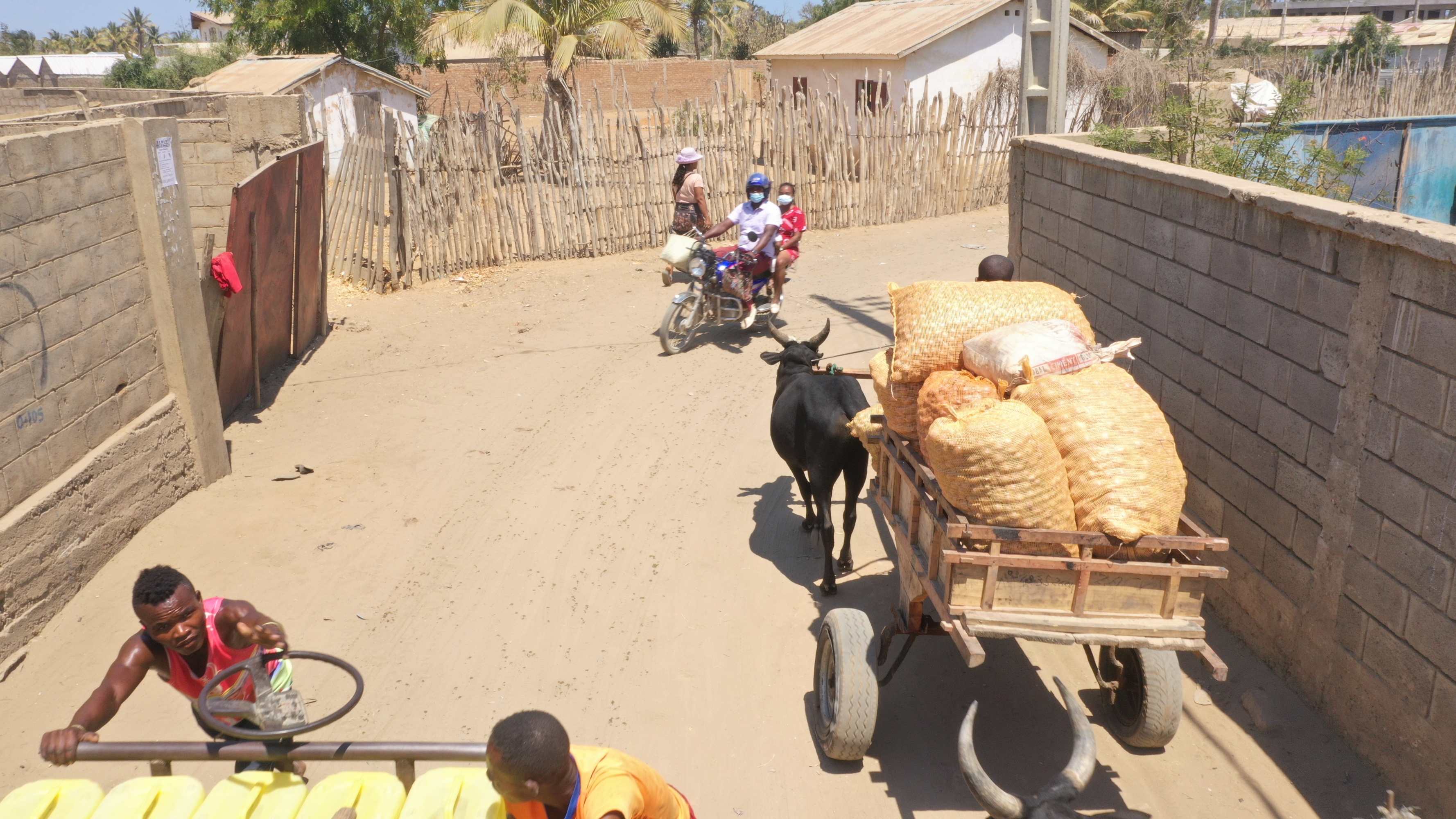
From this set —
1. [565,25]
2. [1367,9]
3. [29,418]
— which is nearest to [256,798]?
[29,418]

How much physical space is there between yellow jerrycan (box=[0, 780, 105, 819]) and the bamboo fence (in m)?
10.0

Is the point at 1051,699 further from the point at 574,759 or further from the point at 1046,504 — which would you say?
the point at 574,759

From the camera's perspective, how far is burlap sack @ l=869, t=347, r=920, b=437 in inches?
181

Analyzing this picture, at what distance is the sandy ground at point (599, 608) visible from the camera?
4504 millimetres

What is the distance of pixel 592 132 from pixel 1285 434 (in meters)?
10.7

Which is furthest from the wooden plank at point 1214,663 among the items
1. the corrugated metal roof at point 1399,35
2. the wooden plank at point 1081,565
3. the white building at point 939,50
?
the corrugated metal roof at point 1399,35

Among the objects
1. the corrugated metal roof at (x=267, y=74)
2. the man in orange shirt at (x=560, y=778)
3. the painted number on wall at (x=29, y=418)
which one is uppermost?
the corrugated metal roof at (x=267, y=74)

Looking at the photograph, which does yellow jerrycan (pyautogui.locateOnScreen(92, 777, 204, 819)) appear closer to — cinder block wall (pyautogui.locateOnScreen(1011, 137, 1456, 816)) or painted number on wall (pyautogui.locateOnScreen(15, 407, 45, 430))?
painted number on wall (pyautogui.locateOnScreen(15, 407, 45, 430))

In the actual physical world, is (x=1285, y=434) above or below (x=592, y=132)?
below

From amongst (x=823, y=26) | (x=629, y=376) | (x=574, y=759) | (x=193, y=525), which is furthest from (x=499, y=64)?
(x=574, y=759)

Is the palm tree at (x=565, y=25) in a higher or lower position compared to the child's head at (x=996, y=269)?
higher

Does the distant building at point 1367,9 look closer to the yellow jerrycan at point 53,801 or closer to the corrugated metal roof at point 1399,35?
the corrugated metal roof at point 1399,35

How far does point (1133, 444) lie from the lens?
3791 millimetres

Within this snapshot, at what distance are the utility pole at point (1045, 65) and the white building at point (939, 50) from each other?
1032cm
